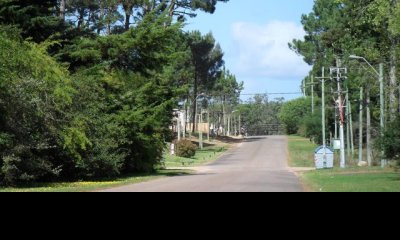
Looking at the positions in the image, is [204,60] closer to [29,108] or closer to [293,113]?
[293,113]

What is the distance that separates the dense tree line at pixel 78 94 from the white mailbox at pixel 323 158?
13080mm

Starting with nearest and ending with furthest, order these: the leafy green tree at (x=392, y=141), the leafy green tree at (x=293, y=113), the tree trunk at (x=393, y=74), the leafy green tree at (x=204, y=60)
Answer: the leafy green tree at (x=392, y=141), the tree trunk at (x=393, y=74), the leafy green tree at (x=204, y=60), the leafy green tree at (x=293, y=113)

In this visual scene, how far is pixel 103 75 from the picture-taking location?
1281 inches

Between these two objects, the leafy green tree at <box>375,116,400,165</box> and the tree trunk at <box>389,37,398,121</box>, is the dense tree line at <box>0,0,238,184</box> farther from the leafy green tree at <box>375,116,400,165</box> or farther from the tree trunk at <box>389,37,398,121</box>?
the tree trunk at <box>389,37,398,121</box>

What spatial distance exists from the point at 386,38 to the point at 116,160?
25.2 metres

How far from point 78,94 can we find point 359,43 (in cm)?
2956

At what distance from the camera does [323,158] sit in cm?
4553

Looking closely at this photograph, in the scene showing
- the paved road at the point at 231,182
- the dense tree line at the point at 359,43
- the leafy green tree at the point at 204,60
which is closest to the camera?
the paved road at the point at 231,182

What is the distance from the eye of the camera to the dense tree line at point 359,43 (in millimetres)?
37516

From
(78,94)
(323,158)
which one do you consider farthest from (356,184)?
(323,158)

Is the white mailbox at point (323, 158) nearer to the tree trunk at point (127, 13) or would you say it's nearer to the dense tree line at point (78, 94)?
the dense tree line at point (78, 94)

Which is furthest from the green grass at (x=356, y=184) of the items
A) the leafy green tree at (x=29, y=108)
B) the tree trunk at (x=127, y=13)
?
the tree trunk at (x=127, y=13)

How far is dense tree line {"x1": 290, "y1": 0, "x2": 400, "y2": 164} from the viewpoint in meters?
37.5
